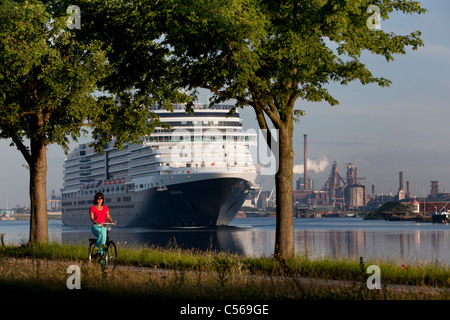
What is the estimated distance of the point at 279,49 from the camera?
1866 cm

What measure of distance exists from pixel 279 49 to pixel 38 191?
13521mm

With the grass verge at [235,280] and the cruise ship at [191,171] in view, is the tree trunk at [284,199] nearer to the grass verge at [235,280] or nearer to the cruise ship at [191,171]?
the grass verge at [235,280]

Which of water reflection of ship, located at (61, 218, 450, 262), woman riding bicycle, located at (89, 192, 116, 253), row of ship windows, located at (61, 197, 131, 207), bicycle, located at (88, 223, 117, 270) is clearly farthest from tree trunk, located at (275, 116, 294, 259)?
row of ship windows, located at (61, 197, 131, 207)

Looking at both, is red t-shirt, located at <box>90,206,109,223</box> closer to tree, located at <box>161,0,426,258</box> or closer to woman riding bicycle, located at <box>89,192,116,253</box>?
woman riding bicycle, located at <box>89,192,116,253</box>

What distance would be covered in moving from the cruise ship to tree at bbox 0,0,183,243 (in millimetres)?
59188

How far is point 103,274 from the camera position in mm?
15258

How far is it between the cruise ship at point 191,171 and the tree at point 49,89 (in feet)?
194

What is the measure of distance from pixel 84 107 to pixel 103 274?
11153 mm

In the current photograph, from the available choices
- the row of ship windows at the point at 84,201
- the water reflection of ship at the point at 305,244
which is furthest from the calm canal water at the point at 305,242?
the row of ship windows at the point at 84,201

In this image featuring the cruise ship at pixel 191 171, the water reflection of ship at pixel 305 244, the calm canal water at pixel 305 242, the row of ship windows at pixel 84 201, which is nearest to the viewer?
the calm canal water at pixel 305 242

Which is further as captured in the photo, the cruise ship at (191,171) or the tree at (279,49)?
the cruise ship at (191,171)

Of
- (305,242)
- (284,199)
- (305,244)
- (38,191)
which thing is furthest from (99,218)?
(305,242)

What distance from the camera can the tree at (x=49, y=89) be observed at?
23.1m
